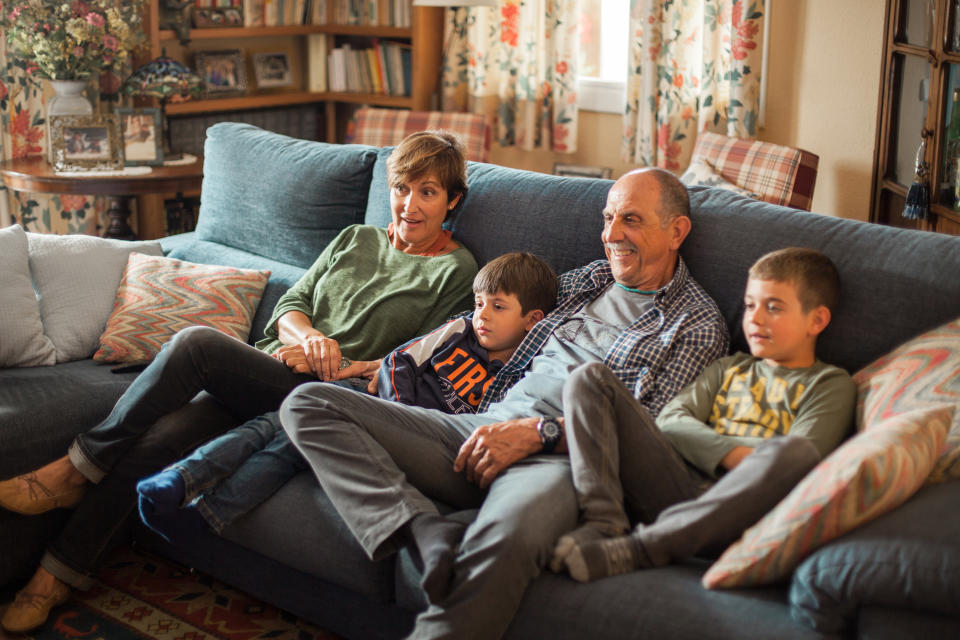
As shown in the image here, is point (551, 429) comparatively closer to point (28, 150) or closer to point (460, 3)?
point (460, 3)

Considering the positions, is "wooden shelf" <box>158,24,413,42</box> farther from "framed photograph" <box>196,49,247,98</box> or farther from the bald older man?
the bald older man

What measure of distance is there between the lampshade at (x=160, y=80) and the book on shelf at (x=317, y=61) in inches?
42.4

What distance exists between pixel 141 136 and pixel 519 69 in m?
1.68

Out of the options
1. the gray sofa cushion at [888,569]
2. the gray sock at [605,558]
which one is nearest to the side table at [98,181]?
the gray sock at [605,558]

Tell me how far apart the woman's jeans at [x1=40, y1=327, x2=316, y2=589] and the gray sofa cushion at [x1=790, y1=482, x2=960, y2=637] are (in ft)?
4.35

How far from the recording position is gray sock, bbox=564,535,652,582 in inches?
66.1

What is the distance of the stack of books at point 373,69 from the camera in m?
4.71

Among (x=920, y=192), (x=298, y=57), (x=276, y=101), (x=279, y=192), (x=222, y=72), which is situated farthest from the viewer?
(x=298, y=57)

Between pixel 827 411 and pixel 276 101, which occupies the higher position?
pixel 276 101

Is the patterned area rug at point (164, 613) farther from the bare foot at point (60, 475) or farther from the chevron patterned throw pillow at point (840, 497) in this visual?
the chevron patterned throw pillow at point (840, 497)

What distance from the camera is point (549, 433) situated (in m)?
1.94

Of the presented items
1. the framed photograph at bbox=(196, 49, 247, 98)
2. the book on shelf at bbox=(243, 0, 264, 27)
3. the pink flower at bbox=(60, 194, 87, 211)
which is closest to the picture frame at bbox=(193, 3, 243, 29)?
the book on shelf at bbox=(243, 0, 264, 27)

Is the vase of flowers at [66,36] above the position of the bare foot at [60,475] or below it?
above

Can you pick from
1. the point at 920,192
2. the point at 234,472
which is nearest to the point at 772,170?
the point at 920,192
